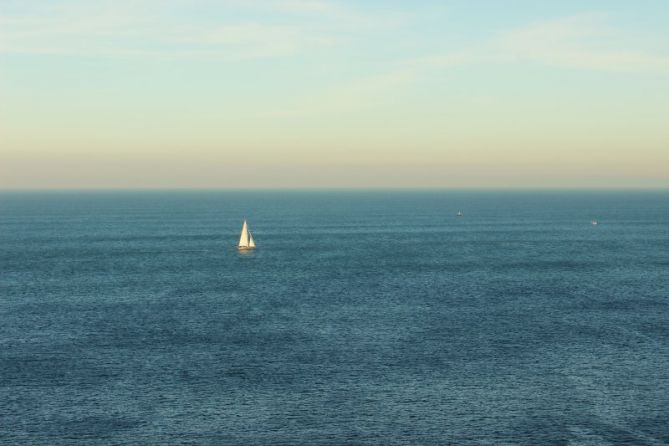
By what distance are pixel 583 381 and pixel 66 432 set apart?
5448 cm

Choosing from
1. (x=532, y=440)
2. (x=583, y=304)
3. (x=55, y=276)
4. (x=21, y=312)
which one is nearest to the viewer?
(x=532, y=440)

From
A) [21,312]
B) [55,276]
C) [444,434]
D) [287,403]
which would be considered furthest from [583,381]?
[55,276]

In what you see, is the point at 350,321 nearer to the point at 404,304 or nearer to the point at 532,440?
the point at 404,304

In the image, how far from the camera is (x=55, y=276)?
156625 mm

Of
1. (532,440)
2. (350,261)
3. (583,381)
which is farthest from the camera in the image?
(350,261)

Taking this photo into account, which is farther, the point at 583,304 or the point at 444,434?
the point at 583,304

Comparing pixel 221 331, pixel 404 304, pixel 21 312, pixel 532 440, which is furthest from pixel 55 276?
pixel 532 440

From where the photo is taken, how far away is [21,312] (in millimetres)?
119438

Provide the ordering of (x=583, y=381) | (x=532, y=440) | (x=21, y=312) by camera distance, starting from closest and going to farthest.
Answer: (x=532, y=440)
(x=583, y=381)
(x=21, y=312)

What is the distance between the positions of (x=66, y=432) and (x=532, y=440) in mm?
42379

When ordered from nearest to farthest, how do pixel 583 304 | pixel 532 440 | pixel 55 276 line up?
1. pixel 532 440
2. pixel 583 304
3. pixel 55 276

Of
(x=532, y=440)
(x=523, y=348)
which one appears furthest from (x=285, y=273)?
(x=532, y=440)

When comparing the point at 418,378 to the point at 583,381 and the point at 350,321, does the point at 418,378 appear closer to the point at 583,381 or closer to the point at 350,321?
the point at 583,381

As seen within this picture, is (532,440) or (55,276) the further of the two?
(55,276)
